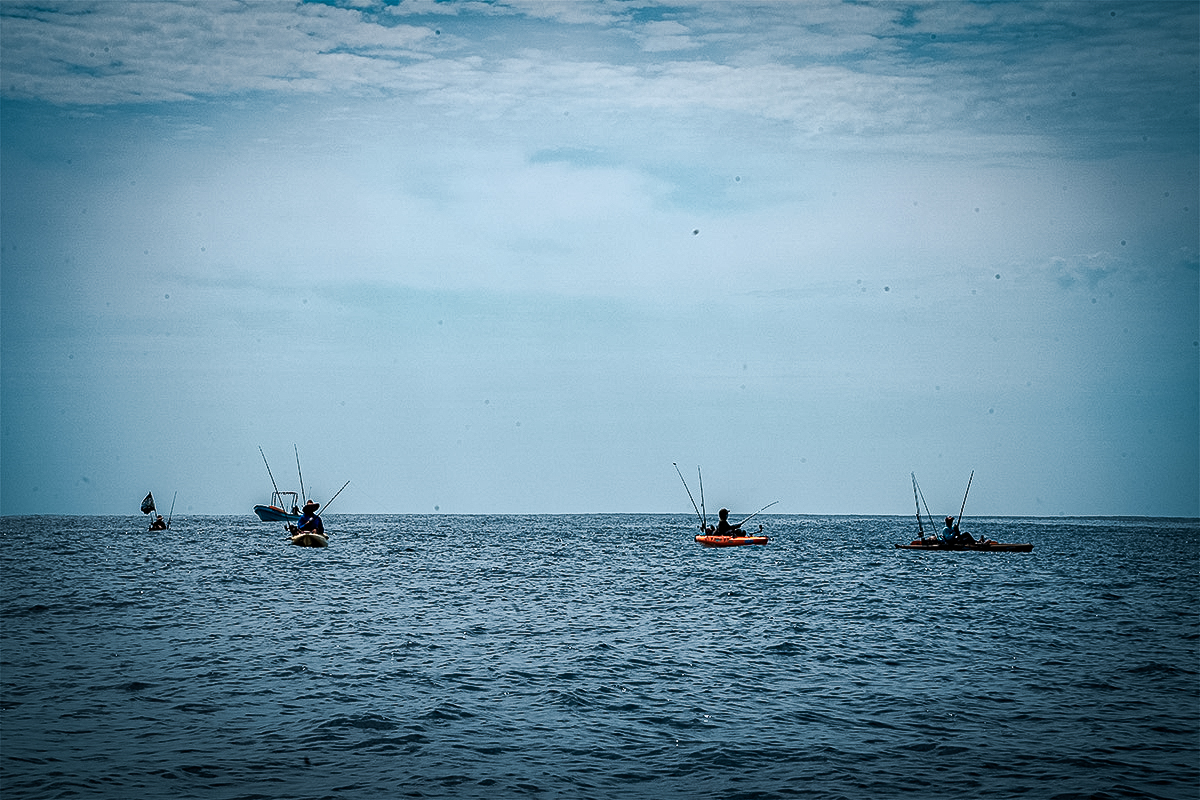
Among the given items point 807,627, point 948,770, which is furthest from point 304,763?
point 807,627

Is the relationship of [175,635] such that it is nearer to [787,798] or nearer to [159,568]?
[787,798]

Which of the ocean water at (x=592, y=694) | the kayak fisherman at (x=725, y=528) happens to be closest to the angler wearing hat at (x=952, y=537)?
the kayak fisherman at (x=725, y=528)

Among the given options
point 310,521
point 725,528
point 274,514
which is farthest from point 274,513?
point 725,528

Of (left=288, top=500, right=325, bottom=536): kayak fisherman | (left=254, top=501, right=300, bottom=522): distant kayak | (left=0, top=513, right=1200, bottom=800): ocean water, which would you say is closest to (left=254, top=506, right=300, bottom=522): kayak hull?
(left=254, top=501, right=300, bottom=522): distant kayak

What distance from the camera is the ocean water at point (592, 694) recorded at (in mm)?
11953

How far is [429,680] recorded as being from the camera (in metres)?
18.0

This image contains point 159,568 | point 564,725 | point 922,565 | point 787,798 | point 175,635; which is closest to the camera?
point 787,798

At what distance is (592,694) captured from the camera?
1691 cm

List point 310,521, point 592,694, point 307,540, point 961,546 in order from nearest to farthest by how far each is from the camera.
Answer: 1. point 592,694
2. point 961,546
3. point 307,540
4. point 310,521

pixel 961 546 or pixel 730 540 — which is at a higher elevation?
pixel 730 540

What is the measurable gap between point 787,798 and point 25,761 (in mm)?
10247

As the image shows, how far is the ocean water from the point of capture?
39.2 ft

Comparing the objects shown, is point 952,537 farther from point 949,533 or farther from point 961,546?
point 961,546

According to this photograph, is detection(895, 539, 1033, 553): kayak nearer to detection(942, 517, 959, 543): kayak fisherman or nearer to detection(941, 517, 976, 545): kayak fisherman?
detection(941, 517, 976, 545): kayak fisherman
